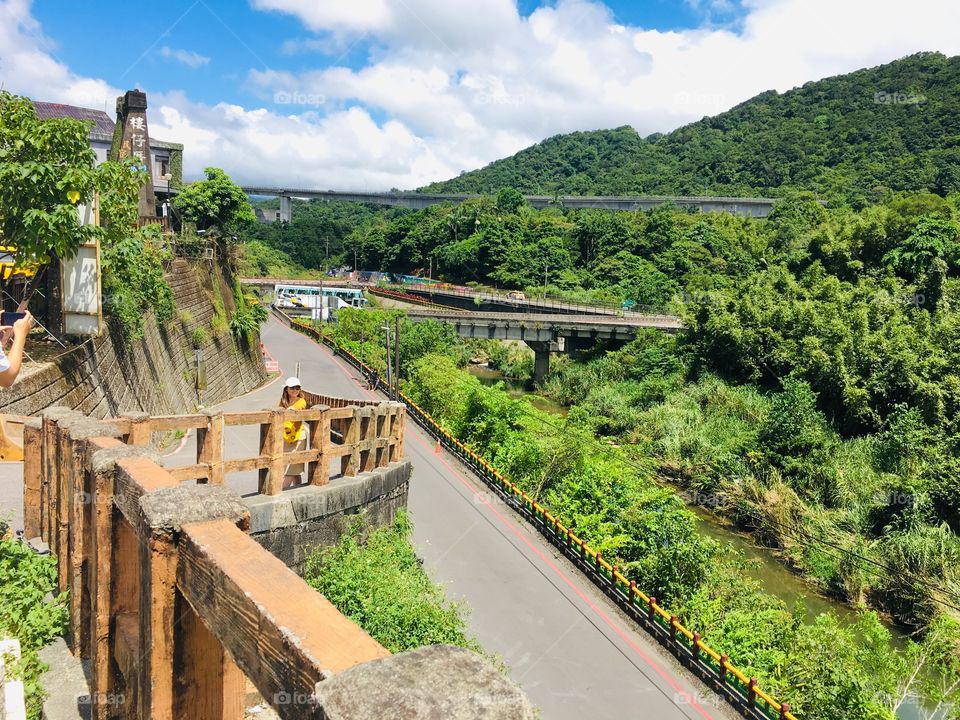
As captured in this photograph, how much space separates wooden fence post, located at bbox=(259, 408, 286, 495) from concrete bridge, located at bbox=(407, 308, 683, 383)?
1455 inches

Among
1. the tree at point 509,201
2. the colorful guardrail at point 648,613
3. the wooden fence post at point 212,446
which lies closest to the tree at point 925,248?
the colorful guardrail at point 648,613

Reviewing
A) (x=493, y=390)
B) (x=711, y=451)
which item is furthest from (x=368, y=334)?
(x=711, y=451)

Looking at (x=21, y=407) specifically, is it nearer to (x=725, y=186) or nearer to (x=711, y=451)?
(x=711, y=451)

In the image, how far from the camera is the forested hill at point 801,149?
7850 centimetres

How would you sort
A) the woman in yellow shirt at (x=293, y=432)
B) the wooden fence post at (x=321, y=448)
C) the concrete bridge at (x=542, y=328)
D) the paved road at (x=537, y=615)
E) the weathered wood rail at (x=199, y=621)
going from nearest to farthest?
the weathered wood rail at (x=199, y=621) → the wooden fence post at (x=321, y=448) → the woman in yellow shirt at (x=293, y=432) → the paved road at (x=537, y=615) → the concrete bridge at (x=542, y=328)

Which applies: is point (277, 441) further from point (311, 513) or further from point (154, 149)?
point (154, 149)

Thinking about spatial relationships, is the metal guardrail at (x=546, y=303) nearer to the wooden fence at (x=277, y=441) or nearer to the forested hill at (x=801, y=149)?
the forested hill at (x=801, y=149)

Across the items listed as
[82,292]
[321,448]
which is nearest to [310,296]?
[82,292]

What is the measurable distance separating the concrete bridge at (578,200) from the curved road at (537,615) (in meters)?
74.2

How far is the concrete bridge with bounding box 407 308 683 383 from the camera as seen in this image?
45969 millimetres

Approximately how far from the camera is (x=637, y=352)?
148 ft

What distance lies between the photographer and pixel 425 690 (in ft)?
5.99

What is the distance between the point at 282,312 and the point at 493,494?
5108 cm

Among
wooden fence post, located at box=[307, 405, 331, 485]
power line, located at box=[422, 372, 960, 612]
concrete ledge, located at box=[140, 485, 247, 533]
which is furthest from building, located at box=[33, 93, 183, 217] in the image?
concrete ledge, located at box=[140, 485, 247, 533]
